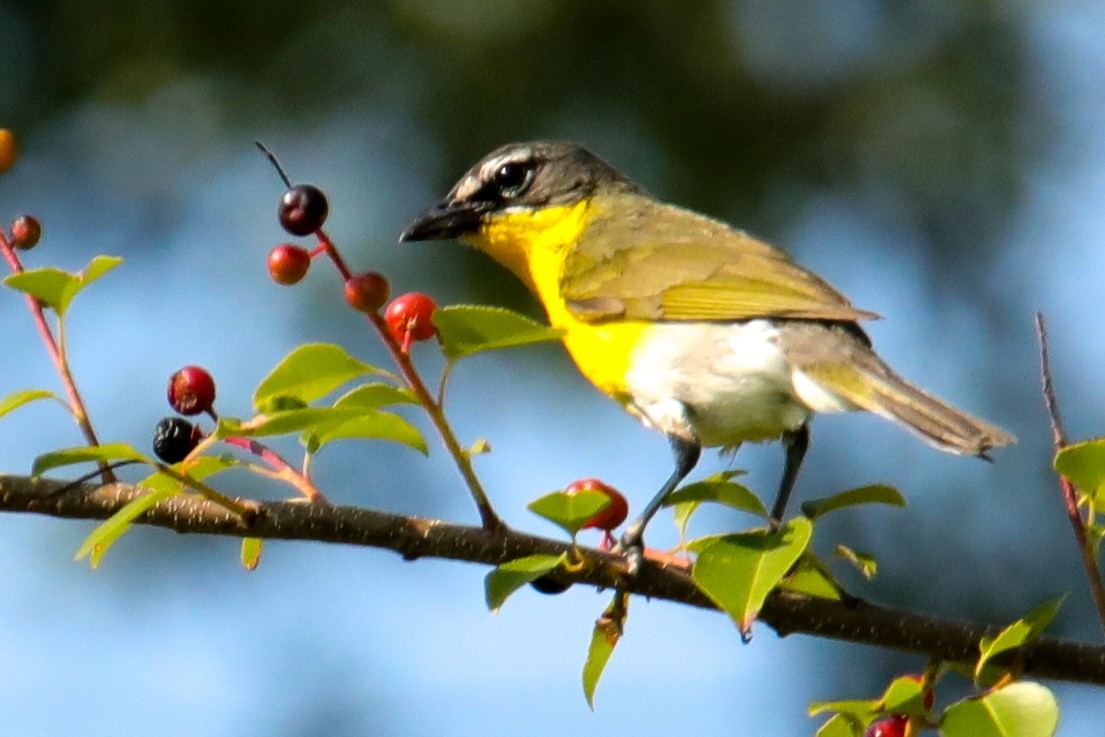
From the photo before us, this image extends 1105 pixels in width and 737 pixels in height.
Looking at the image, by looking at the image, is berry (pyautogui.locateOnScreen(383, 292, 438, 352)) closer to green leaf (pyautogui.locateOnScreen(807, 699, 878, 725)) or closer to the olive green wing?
green leaf (pyautogui.locateOnScreen(807, 699, 878, 725))

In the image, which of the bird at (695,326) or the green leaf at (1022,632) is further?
the bird at (695,326)

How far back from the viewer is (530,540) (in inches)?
95.3

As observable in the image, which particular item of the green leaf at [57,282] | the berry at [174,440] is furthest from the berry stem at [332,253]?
the berry at [174,440]

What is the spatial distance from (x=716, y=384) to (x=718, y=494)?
1.22 m

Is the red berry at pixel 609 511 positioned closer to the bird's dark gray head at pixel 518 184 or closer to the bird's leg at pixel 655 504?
the bird's leg at pixel 655 504

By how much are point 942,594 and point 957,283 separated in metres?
1.71

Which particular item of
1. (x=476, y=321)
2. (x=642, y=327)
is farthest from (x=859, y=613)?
(x=642, y=327)

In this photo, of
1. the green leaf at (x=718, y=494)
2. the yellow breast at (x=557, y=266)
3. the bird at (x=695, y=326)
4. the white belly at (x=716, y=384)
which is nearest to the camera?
the green leaf at (x=718, y=494)

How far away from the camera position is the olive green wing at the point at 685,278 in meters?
3.88

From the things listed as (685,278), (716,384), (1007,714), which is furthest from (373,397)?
(685,278)

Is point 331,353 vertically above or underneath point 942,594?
above

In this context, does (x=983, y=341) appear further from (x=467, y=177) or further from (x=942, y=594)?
(x=467, y=177)

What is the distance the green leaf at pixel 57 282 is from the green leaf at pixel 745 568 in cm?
99

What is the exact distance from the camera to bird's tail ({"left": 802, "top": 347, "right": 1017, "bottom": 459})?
9.62 feet
